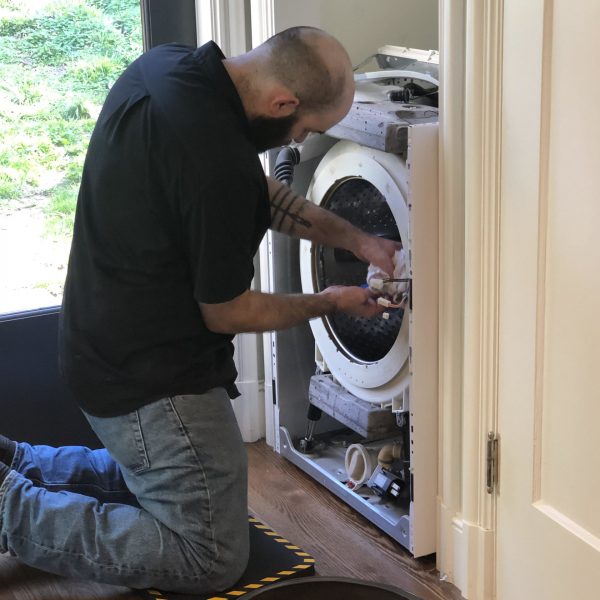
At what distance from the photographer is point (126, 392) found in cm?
183

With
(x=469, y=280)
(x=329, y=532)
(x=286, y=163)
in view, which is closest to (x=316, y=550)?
(x=329, y=532)

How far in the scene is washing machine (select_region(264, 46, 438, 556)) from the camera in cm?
184

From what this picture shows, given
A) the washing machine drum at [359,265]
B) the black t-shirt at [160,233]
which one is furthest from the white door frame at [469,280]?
the black t-shirt at [160,233]

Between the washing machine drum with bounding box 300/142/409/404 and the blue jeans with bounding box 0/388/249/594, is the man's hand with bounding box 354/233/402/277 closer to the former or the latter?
the washing machine drum with bounding box 300/142/409/404

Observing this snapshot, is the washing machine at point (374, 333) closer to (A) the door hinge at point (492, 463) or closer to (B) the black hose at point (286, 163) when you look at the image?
(B) the black hose at point (286, 163)

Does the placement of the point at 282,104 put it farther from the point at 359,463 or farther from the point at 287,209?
the point at 359,463

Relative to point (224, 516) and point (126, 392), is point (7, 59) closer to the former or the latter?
point (126, 392)

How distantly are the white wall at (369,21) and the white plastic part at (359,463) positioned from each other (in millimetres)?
1093

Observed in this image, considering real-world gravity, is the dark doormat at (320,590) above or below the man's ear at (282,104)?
below

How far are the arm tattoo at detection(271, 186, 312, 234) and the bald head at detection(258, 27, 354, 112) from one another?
1.19 feet

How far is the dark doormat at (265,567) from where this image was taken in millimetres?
1837

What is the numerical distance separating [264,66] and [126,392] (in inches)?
28.4

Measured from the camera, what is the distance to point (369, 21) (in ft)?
8.13

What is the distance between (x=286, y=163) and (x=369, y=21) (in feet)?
1.82
